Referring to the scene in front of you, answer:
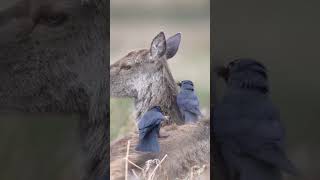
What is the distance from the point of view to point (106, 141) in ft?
8.13

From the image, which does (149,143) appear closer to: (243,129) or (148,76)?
(148,76)

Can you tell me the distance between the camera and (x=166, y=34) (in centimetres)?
→ 251

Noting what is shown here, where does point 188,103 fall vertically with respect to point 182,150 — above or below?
above

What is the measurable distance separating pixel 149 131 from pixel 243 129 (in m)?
0.52

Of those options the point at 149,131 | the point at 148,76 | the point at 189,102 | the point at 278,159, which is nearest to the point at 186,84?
the point at 189,102

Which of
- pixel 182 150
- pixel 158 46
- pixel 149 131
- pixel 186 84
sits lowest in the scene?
pixel 182 150

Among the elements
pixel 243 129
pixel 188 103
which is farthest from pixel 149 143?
pixel 243 129

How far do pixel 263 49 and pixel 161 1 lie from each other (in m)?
0.63

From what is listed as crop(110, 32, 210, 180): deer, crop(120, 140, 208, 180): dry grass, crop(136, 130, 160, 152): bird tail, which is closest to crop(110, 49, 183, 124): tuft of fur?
crop(110, 32, 210, 180): deer

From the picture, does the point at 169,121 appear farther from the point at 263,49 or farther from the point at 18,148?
the point at 18,148

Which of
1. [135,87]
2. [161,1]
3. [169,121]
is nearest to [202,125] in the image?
[169,121]

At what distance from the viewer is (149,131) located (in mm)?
2514

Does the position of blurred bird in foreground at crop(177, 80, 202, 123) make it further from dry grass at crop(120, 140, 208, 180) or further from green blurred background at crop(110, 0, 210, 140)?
dry grass at crop(120, 140, 208, 180)

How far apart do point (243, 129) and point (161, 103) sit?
1.57 ft
